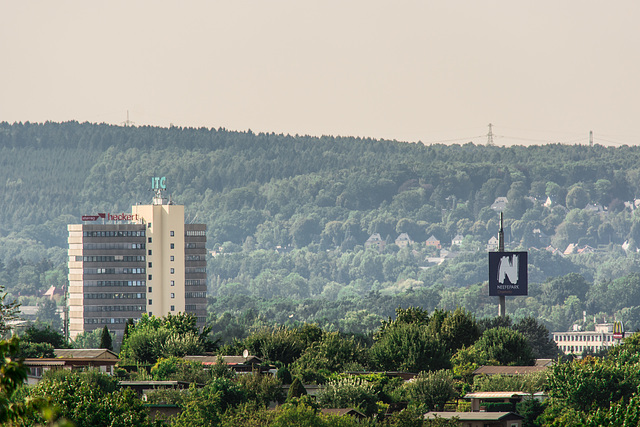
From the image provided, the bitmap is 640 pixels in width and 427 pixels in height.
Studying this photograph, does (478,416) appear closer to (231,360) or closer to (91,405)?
(231,360)

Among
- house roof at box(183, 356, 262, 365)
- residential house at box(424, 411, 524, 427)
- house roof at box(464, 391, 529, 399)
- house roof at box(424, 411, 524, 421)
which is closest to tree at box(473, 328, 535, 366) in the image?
house roof at box(183, 356, 262, 365)

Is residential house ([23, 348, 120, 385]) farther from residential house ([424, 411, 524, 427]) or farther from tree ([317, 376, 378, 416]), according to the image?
residential house ([424, 411, 524, 427])

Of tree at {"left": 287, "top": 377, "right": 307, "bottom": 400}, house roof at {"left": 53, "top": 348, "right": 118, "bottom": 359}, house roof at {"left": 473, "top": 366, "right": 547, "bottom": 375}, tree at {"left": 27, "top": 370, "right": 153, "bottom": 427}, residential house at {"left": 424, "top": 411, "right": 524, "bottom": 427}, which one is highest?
tree at {"left": 27, "top": 370, "right": 153, "bottom": 427}

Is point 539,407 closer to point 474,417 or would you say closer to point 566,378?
point 566,378

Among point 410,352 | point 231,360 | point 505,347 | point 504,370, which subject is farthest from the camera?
point 505,347

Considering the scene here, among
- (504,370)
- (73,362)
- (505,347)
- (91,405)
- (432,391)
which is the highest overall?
(91,405)

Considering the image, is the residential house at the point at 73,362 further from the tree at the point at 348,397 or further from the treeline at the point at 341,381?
the tree at the point at 348,397

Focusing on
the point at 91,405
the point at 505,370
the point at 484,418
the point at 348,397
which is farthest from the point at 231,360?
the point at 91,405

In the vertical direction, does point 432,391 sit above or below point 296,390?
below

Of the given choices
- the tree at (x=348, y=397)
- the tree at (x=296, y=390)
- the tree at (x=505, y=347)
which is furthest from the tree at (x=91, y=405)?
the tree at (x=505, y=347)

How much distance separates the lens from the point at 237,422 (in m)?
97.2

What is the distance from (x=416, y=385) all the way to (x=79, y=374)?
108 ft

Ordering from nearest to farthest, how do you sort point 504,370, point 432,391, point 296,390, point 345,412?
point 345,412 → point 296,390 → point 432,391 → point 504,370

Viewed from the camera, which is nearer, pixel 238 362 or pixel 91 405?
Result: pixel 91 405
